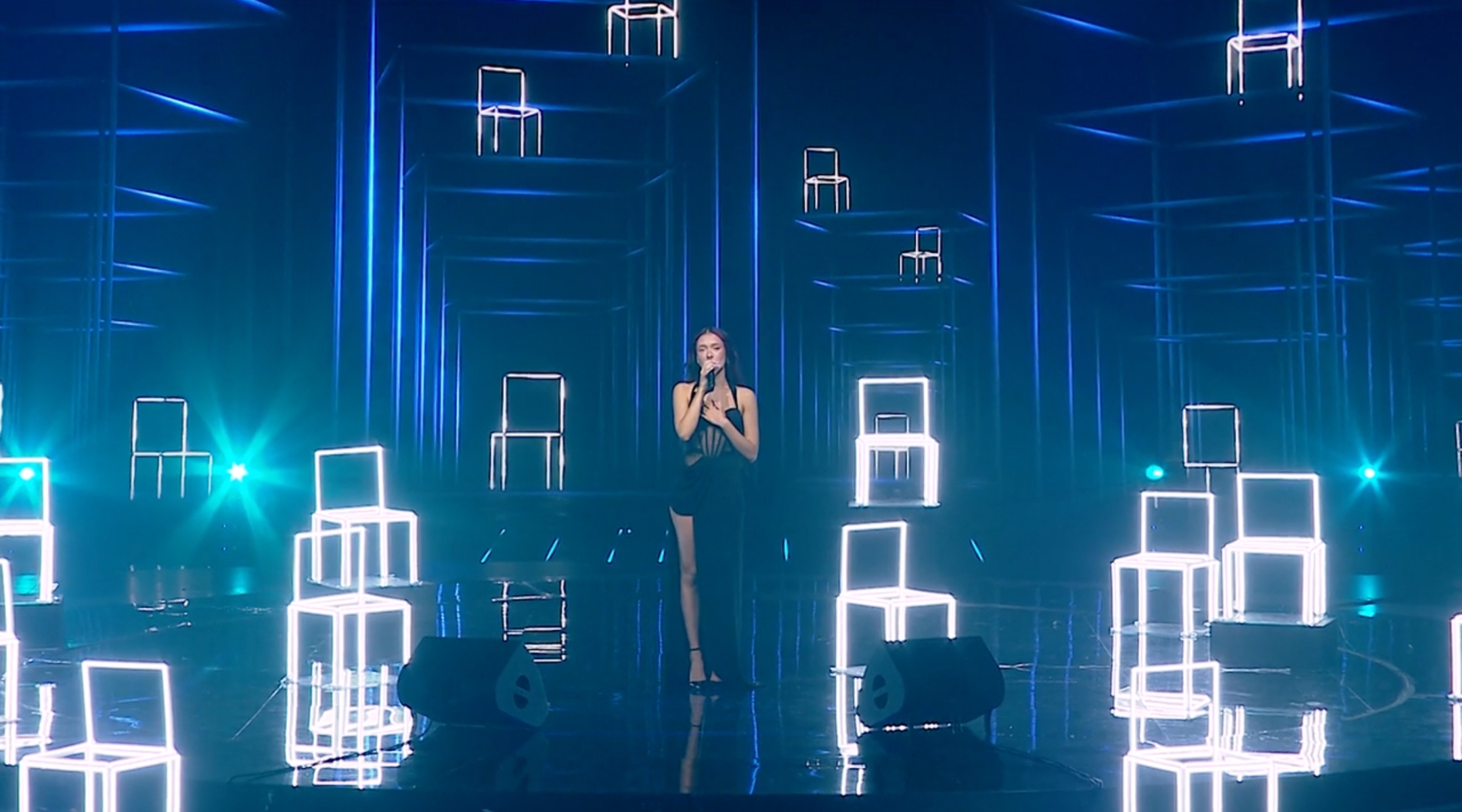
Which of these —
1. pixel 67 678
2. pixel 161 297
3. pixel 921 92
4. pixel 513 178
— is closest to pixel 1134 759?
pixel 67 678

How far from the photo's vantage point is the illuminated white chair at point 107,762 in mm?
3385

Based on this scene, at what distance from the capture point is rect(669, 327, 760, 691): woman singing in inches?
192

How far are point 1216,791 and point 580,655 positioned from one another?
9.49 ft

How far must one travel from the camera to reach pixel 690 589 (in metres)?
4.96

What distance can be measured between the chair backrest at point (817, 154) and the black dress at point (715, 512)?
348 inches

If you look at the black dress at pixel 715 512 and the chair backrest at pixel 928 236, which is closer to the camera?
the black dress at pixel 715 512

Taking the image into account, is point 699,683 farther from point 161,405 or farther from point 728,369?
point 161,405

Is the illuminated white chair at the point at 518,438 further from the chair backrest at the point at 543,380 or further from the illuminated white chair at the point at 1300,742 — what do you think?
the illuminated white chair at the point at 1300,742

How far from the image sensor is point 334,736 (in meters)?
4.21

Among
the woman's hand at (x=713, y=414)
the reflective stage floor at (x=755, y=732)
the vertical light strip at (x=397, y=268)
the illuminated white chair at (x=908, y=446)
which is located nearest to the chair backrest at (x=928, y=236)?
the vertical light strip at (x=397, y=268)

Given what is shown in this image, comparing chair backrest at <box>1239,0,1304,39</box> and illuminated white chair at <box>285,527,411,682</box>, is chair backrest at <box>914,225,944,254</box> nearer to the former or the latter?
chair backrest at <box>1239,0,1304,39</box>

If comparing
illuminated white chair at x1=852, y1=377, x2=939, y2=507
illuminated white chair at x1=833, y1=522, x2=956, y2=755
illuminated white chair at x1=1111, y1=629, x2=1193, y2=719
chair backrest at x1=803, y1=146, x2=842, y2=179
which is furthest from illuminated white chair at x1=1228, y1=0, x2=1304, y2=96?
illuminated white chair at x1=833, y1=522, x2=956, y2=755

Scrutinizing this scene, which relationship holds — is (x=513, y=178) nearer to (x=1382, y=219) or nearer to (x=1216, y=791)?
(x=1382, y=219)

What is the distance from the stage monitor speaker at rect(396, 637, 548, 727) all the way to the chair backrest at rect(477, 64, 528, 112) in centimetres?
676
